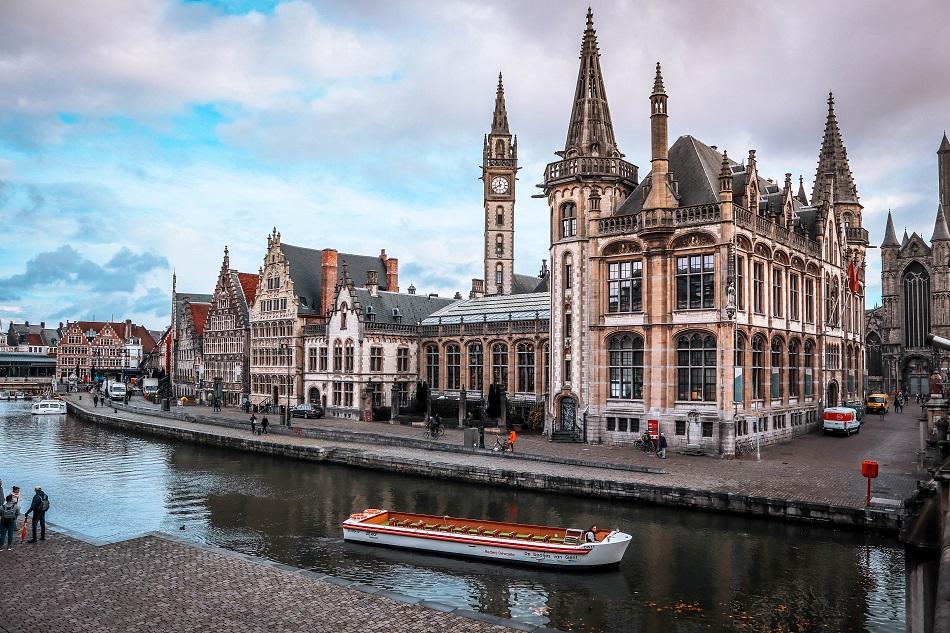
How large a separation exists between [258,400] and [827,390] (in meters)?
52.9

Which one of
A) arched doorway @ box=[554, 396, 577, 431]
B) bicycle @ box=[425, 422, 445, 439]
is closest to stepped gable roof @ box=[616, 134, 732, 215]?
arched doorway @ box=[554, 396, 577, 431]

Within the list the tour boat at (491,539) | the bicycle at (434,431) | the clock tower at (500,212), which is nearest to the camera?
the tour boat at (491,539)

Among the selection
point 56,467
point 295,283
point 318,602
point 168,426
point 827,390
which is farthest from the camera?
point 295,283

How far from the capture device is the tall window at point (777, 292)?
4251 centimetres

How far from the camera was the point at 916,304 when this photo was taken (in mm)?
103875

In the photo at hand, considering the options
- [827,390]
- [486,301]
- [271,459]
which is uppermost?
[486,301]

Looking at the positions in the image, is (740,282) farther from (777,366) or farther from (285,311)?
(285,311)

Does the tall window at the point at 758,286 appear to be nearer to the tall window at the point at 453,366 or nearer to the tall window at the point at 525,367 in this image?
the tall window at the point at 525,367

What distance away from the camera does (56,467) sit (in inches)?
1610

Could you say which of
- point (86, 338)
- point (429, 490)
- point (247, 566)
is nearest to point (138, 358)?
point (86, 338)

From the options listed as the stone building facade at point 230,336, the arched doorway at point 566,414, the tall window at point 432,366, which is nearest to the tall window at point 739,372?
the arched doorway at point 566,414

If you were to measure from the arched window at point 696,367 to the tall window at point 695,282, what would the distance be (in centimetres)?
186

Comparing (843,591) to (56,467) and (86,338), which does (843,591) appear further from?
(86,338)

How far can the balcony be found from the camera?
4428 centimetres
